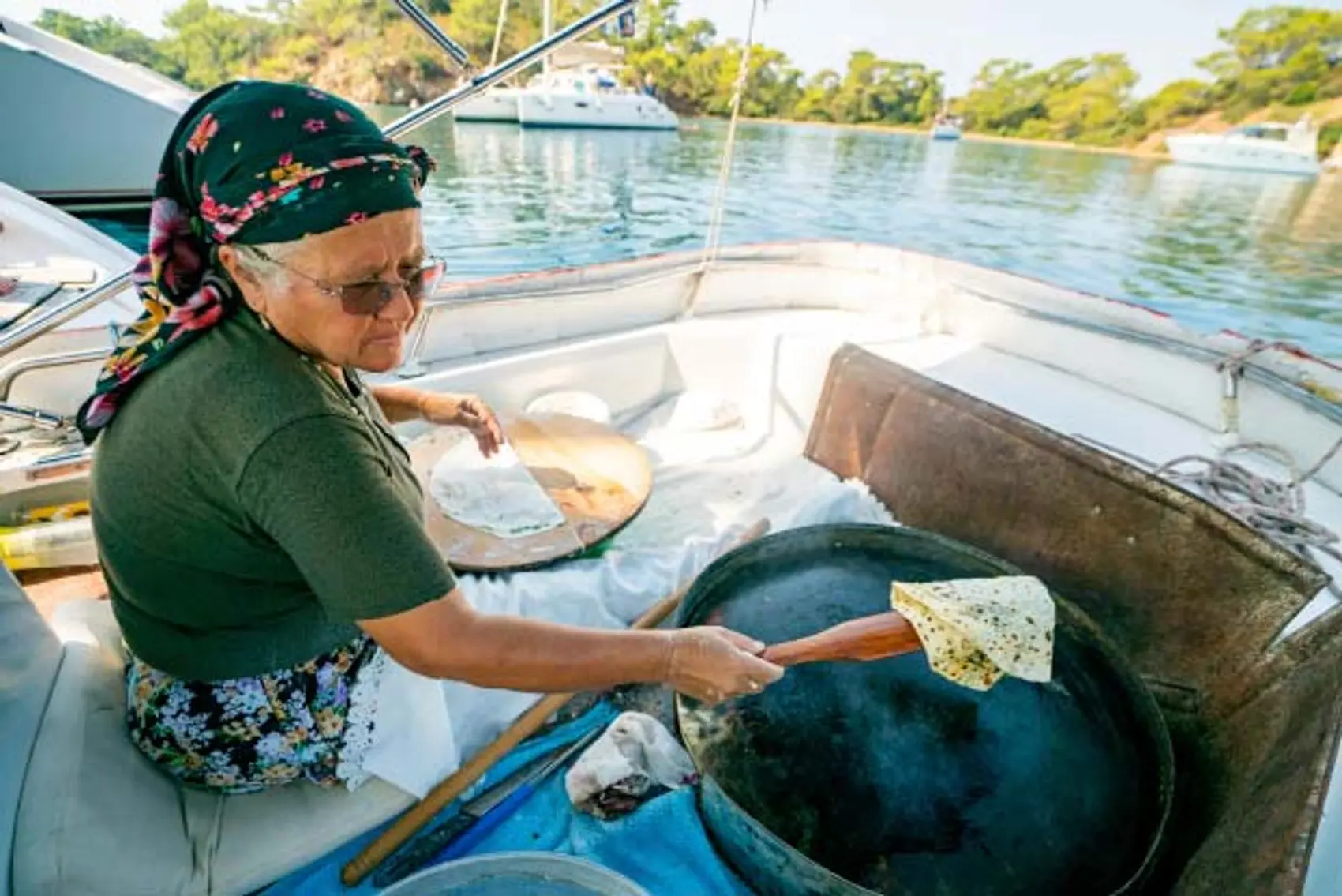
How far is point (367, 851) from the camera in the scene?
4.79 feet

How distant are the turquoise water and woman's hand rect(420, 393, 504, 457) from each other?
27.7 feet

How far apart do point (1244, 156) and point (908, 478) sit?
47423 millimetres

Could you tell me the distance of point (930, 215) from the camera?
2300cm

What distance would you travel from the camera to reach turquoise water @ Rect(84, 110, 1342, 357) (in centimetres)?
1599

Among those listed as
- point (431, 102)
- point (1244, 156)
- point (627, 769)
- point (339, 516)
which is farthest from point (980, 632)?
point (1244, 156)

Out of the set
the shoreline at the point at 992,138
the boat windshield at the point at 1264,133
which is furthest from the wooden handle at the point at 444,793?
the shoreline at the point at 992,138

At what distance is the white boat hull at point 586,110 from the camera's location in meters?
32.0

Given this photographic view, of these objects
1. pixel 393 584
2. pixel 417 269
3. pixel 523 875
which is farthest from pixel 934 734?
pixel 417 269

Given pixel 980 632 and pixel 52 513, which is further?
pixel 52 513

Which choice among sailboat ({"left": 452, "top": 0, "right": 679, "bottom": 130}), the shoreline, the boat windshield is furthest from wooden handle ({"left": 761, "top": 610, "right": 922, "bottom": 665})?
the shoreline

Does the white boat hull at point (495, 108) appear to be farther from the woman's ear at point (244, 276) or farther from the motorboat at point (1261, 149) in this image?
the motorboat at point (1261, 149)

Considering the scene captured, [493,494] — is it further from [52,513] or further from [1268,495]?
[1268,495]

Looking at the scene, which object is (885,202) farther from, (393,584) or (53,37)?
(393,584)

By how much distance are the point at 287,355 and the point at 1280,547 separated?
2.15 meters
